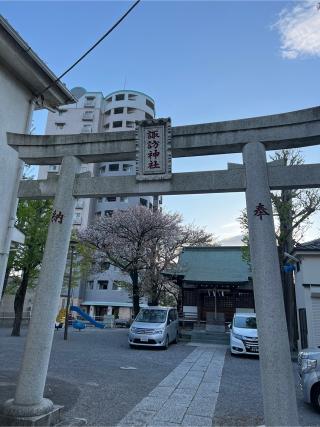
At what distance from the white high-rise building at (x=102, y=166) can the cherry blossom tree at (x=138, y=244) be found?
61.6 ft

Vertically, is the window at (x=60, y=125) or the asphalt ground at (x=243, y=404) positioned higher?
the window at (x=60, y=125)

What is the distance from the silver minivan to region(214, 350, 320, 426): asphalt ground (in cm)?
546

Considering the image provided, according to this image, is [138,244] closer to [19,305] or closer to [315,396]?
[19,305]

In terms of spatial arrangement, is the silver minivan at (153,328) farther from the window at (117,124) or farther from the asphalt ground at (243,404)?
the window at (117,124)

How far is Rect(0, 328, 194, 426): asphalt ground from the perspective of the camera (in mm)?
6316

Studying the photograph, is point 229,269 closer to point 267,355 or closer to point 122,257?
point 122,257

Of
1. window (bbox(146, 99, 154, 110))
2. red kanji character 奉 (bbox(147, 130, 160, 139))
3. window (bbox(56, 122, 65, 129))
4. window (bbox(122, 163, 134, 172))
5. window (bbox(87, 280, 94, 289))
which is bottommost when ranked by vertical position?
red kanji character 奉 (bbox(147, 130, 160, 139))

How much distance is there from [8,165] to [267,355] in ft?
20.3

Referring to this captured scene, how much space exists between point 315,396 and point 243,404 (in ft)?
4.78

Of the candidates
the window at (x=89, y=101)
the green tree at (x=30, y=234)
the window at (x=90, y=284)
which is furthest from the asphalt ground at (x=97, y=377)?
the window at (x=89, y=101)

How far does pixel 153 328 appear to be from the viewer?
632 inches

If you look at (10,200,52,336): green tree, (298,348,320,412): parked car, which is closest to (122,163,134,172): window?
(10,200,52,336): green tree

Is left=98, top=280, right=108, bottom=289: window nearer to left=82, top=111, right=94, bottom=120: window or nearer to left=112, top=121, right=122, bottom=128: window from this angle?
left=112, top=121, right=122, bottom=128: window

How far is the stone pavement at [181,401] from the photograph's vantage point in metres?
5.79
